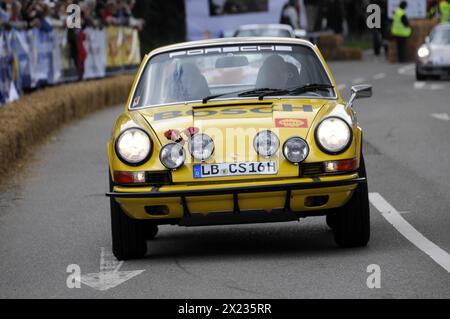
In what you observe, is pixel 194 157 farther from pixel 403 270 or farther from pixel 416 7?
pixel 416 7

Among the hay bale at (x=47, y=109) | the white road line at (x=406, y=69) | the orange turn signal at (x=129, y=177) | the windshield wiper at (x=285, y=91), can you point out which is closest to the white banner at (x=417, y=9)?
the white road line at (x=406, y=69)

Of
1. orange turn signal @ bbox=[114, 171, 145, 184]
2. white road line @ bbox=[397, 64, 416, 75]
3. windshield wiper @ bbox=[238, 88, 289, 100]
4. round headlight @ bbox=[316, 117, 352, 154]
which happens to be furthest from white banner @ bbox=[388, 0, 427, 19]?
orange turn signal @ bbox=[114, 171, 145, 184]

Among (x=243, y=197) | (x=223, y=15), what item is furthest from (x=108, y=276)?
(x=223, y=15)

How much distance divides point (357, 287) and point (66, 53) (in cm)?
1948

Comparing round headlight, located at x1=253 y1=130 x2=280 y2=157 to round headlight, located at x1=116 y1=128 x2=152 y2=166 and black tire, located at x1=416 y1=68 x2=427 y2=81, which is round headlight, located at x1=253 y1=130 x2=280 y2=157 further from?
black tire, located at x1=416 y1=68 x2=427 y2=81

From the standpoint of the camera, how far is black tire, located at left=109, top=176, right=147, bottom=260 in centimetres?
848

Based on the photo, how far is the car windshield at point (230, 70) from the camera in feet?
30.3

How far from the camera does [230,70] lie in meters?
9.76

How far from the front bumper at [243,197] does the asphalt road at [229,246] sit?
32 centimetres

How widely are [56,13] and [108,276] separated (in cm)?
1856

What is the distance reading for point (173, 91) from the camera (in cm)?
927

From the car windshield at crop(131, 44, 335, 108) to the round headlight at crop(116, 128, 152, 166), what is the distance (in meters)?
0.87
